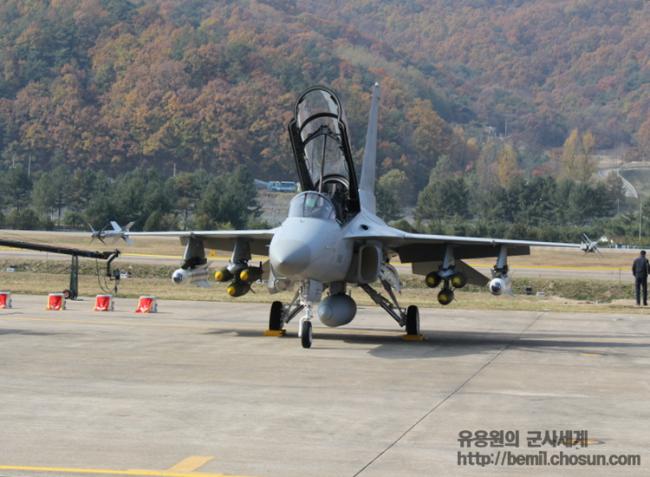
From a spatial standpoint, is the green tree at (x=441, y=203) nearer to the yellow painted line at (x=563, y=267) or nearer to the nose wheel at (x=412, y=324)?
the yellow painted line at (x=563, y=267)

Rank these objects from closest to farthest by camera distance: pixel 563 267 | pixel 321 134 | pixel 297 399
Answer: pixel 297 399 < pixel 321 134 < pixel 563 267

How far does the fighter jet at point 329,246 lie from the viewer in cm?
1916

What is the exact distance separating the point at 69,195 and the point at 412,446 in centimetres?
10956

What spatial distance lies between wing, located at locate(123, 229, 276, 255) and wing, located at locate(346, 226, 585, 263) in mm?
2279

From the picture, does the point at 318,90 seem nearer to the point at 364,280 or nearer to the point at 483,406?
the point at 364,280

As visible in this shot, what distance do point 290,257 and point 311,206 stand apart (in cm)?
148

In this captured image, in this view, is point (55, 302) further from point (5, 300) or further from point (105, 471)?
point (105, 471)

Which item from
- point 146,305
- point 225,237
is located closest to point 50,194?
point 146,305

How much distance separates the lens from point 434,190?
117750mm

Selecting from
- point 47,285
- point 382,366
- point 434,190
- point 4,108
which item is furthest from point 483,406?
point 4,108

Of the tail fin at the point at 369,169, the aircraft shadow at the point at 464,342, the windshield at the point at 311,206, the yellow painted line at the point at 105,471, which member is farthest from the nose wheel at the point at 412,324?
the yellow painted line at the point at 105,471

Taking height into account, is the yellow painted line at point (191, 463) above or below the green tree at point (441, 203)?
below

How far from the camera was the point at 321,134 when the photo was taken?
2055cm

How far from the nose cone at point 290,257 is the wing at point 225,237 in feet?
7.78
